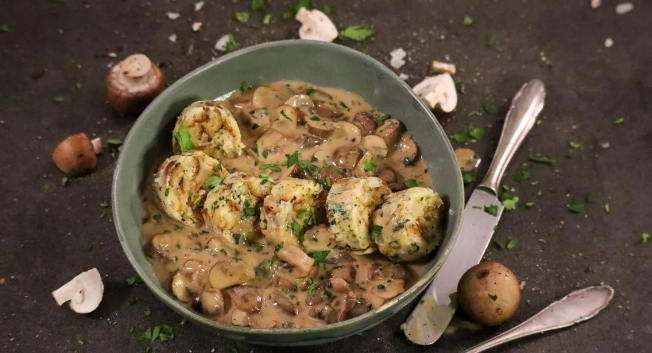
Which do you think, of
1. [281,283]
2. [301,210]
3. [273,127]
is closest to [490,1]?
[273,127]

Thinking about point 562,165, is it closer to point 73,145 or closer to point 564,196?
point 564,196

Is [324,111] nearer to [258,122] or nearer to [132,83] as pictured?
A: [258,122]

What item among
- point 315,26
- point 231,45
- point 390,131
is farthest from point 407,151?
point 231,45

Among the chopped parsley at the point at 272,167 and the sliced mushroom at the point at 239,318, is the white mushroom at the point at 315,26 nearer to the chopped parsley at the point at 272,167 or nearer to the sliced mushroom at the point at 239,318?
the chopped parsley at the point at 272,167

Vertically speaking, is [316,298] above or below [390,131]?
below

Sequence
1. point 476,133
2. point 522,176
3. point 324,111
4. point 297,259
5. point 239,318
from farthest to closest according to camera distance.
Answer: point 476,133
point 522,176
point 324,111
point 297,259
point 239,318

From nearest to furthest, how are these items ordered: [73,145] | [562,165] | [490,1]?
1. [73,145]
2. [562,165]
3. [490,1]

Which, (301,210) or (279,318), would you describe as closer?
(279,318)
